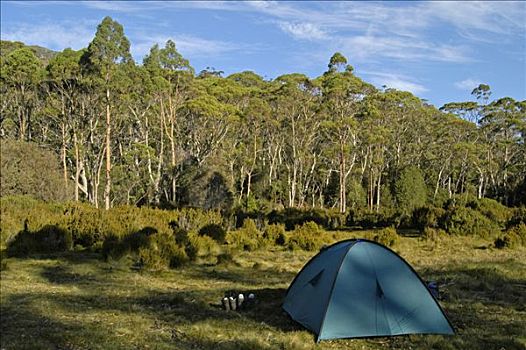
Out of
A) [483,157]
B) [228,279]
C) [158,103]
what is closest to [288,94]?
[158,103]

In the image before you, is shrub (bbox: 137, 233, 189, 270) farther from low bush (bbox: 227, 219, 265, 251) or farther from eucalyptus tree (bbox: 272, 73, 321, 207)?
eucalyptus tree (bbox: 272, 73, 321, 207)

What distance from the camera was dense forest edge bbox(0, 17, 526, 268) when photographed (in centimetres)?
1597

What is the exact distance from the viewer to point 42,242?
14.1m

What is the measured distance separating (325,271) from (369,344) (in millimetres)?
1206

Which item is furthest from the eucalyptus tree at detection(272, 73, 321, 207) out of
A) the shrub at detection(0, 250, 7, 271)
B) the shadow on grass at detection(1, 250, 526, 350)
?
the shadow on grass at detection(1, 250, 526, 350)

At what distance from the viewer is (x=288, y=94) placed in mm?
36156

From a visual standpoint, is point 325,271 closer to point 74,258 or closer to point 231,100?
point 74,258

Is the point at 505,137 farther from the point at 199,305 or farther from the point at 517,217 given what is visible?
the point at 199,305

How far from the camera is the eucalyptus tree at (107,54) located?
25.4 m

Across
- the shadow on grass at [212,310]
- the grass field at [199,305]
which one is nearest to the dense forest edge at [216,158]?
A: the grass field at [199,305]

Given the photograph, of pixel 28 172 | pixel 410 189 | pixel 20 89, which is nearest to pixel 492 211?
pixel 410 189

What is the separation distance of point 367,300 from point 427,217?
1424cm

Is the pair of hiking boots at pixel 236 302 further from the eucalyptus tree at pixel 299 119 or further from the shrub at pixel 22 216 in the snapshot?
the eucalyptus tree at pixel 299 119

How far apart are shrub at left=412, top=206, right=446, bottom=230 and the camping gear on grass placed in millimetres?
12828
